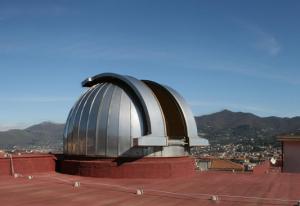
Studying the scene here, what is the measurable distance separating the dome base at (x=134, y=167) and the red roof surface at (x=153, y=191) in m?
0.49

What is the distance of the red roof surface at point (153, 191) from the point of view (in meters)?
10.7

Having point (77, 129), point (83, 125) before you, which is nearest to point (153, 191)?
point (83, 125)

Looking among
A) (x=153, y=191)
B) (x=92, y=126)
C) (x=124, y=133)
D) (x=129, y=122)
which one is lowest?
(x=153, y=191)

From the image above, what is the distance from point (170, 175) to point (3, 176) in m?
6.87

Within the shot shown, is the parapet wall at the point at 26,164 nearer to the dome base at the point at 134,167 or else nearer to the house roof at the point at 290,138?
the dome base at the point at 134,167

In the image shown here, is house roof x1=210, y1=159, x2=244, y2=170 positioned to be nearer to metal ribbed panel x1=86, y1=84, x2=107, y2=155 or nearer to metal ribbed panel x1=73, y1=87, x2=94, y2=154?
metal ribbed panel x1=73, y1=87, x2=94, y2=154

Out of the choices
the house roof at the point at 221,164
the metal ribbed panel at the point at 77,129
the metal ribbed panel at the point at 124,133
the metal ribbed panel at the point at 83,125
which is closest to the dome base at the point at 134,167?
the metal ribbed panel at the point at 124,133

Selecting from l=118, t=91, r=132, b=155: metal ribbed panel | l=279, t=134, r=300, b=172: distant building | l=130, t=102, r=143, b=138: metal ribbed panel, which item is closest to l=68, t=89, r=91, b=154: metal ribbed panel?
l=118, t=91, r=132, b=155: metal ribbed panel

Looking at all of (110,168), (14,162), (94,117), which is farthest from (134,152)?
(14,162)

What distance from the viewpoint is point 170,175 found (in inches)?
639

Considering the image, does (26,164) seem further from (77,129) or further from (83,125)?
(83,125)

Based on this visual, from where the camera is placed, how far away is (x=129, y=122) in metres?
16.2

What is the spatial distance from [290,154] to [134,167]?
13940 mm

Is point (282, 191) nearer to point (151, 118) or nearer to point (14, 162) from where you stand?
point (151, 118)
